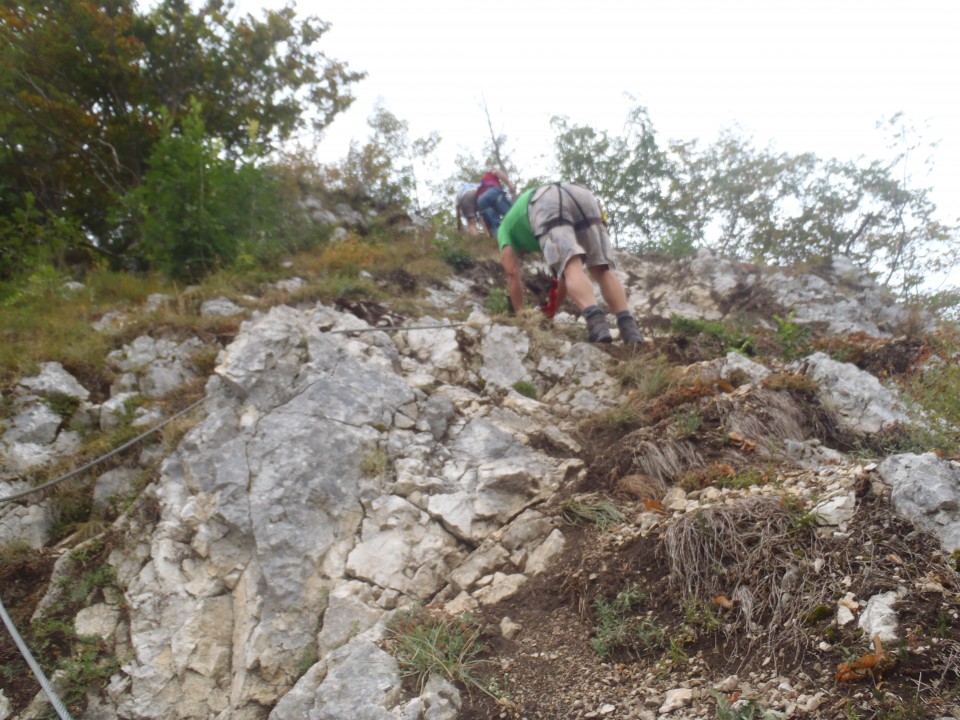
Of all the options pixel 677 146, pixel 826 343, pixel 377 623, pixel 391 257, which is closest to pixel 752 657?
pixel 377 623

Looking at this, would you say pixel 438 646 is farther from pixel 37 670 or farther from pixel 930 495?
pixel 930 495

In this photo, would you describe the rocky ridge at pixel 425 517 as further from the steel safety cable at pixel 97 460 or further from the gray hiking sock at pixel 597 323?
the gray hiking sock at pixel 597 323

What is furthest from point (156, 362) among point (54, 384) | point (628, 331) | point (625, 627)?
point (625, 627)

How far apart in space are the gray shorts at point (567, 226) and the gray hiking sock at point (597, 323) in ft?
1.56

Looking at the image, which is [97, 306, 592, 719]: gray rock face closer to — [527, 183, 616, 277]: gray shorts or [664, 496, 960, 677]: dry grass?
[664, 496, 960, 677]: dry grass

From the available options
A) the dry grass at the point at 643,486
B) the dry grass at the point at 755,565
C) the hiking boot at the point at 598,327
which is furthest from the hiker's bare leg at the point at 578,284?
the dry grass at the point at 755,565

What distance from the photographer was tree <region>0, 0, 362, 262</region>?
8.53 meters

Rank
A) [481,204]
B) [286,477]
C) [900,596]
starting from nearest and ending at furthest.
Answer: [900,596], [286,477], [481,204]

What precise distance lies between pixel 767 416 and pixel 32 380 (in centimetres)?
560

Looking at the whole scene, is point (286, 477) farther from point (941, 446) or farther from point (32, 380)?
point (941, 446)

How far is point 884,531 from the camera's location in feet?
9.04

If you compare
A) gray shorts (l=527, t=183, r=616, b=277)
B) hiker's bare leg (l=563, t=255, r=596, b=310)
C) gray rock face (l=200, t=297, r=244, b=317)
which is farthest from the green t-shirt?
gray rock face (l=200, t=297, r=244, b=317)

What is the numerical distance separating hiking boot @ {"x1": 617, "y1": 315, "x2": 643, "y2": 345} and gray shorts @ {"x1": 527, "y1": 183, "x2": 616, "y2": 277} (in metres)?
0.54

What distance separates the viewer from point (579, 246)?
5.67 meters
